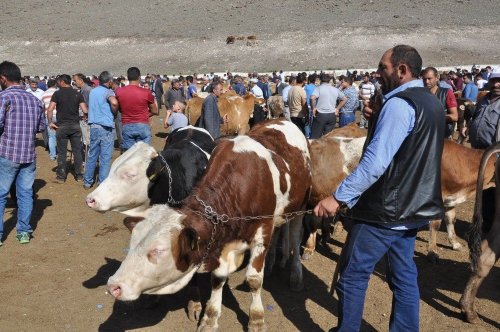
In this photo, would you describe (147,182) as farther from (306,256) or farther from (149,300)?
(306,256)

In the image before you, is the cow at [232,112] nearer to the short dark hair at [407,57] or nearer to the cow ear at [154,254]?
the short dark hair at [407,57]

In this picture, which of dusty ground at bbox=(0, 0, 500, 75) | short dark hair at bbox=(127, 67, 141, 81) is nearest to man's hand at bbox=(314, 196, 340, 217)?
short dark hair at bbox=(127, 67, 141, 81)

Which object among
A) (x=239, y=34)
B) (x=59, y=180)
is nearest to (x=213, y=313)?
(x=59, y=180)

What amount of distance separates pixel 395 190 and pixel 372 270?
68 cm

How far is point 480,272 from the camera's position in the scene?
15.5 feet

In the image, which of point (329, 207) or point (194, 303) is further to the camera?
point (194, 303)

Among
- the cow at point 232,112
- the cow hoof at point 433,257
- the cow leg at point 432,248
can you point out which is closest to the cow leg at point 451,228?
the cow leg at point 432,248

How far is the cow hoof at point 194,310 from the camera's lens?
15.8 feet

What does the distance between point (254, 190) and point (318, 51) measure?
2286 inches

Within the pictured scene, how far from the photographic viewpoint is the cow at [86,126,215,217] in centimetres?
487

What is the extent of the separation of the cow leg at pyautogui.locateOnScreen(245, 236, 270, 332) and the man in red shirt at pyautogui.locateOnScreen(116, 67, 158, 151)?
462cm

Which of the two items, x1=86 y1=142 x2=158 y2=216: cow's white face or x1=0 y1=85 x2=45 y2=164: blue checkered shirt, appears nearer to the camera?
x1=86 y1=142 x2=158 y2=216: cow's white face

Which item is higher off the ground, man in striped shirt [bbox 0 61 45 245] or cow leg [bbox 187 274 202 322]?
man in striped shirt [bbox 0 61 45 245]

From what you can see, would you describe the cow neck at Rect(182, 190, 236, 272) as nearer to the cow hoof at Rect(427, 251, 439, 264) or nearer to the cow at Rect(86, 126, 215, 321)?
the cow at Rect(86, 126, 215, 321)
